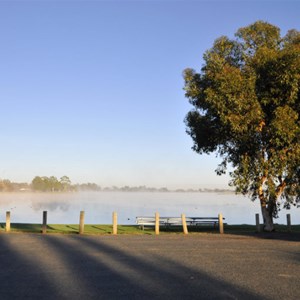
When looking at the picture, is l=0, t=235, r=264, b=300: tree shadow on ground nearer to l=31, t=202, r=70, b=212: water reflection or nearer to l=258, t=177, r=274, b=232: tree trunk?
l=258, t=177, r=274, b=232: tree trunk

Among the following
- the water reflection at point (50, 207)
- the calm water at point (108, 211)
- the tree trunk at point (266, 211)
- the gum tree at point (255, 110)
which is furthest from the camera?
the water reflection at point (50, 207)

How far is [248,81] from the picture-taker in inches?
757

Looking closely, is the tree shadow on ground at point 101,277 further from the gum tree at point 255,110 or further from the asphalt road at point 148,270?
the gum tree at point 255,110

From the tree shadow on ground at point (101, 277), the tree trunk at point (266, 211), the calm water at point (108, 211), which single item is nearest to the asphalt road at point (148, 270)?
the tree shadow on ground at point (101, 277)

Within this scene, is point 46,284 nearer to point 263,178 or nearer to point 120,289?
point 120,289

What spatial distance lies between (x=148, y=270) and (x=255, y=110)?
38.9ft

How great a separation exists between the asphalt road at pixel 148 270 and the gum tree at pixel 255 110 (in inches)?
224

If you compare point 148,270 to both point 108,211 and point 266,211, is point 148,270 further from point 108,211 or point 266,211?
point 108,211

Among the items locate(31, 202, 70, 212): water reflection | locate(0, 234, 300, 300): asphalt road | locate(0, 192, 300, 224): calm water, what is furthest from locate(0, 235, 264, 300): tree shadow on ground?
locate(31, 202, 70, 212): water reflection

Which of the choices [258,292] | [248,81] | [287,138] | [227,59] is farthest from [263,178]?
[258,292]

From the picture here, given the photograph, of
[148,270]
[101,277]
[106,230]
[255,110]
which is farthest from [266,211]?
[101,277]

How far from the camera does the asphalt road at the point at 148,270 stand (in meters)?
7.82

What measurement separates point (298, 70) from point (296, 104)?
2081 mm

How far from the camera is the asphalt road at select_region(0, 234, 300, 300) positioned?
25.7 feet
